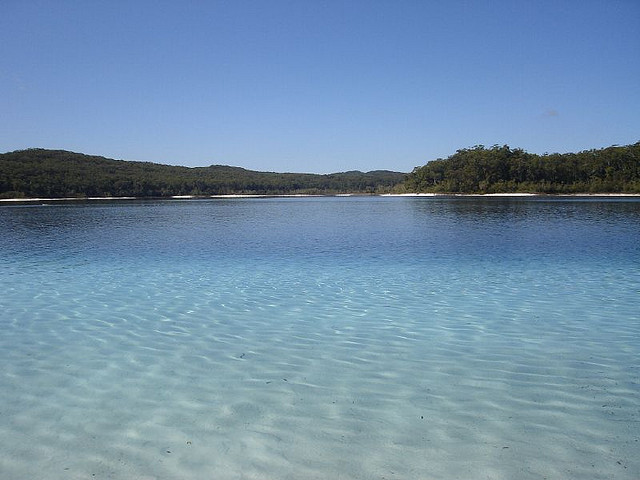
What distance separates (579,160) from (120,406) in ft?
389

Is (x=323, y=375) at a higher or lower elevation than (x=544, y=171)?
lower

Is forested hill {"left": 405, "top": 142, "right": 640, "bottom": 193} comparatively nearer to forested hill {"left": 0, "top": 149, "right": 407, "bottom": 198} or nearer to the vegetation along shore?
the vegetation along shore

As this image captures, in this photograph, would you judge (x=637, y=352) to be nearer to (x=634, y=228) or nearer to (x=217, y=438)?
(x=217, y=438)

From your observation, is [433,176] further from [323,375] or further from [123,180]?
[323,375]

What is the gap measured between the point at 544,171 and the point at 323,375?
114m

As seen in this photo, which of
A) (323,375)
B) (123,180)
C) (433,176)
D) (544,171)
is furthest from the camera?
(433,176)

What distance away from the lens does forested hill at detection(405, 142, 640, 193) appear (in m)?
95.5

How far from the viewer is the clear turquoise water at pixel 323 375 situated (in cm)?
371

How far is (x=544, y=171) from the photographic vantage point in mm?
106312

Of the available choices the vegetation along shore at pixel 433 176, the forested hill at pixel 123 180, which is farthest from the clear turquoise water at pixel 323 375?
the forested hill at pixel 123 180

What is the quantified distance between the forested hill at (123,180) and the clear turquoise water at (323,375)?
338ft

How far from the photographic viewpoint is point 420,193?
13162 cm

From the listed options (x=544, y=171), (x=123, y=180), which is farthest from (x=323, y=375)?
(x=123, y=180)

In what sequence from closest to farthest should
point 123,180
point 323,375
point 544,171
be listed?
point 323,375 → point 544,171 → point 123,180
